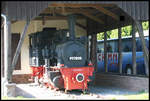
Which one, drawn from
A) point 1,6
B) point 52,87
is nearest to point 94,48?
point 52,87

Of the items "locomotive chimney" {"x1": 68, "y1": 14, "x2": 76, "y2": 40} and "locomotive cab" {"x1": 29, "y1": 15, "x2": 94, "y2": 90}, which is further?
"locomotive chimney" {"x1": 68, "y1": 14, "x2": 76, "y2": 40}

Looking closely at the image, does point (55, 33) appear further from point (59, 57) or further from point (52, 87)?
point (52, 87)

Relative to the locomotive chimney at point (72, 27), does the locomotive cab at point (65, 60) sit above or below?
below

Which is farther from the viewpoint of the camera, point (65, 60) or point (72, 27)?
point (72, 27)

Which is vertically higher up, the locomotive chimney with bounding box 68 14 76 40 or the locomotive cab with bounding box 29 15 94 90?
the locomotive chimney with bounding box 68 14 76 40

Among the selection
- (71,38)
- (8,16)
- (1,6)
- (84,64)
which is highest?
(1,6)

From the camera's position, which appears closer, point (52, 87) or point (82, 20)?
point (52, 87)

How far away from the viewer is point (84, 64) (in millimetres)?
10516

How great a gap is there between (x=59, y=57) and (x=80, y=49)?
0.86 metres

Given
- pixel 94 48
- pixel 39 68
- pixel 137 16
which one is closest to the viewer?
pixel 137 16

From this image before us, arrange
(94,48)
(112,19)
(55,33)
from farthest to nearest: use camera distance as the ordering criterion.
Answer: (94,48)
(112,19)
(55,33)

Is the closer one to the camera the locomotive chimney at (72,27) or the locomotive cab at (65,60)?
the locomotive cab at (65,60)

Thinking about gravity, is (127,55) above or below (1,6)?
below

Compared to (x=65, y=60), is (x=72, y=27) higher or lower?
higher
